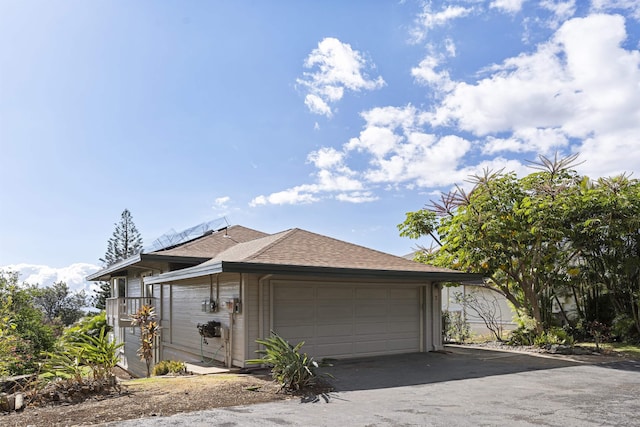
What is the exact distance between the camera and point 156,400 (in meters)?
7.23

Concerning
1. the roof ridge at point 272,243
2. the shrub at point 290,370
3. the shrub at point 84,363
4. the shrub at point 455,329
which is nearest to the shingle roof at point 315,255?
the roof ridge at point 272,243

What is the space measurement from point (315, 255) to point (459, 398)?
5104mm

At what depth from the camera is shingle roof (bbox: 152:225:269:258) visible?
1466cm

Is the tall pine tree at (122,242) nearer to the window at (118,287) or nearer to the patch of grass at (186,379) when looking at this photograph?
the window at (118,287)

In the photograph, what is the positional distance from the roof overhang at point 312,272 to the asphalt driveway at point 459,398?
1.90m

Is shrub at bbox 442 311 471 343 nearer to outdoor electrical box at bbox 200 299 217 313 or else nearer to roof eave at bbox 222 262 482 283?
roof eave at bbox 222 262 482 283

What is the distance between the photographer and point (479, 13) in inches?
472

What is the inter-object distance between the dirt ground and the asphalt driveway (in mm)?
414

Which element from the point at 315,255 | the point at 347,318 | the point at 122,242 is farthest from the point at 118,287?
the point at 122,242

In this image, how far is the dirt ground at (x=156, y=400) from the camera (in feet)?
20.6

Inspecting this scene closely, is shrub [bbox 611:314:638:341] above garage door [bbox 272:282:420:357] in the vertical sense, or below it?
below

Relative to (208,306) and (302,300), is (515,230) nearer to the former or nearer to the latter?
(302,300)

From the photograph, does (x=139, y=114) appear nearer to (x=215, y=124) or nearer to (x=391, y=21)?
(x=215, y=124)

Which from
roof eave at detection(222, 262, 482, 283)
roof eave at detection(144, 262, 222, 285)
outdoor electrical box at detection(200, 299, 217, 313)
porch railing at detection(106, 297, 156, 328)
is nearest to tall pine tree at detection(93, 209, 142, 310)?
porch railing at detection(106, 297, 156, 328)
